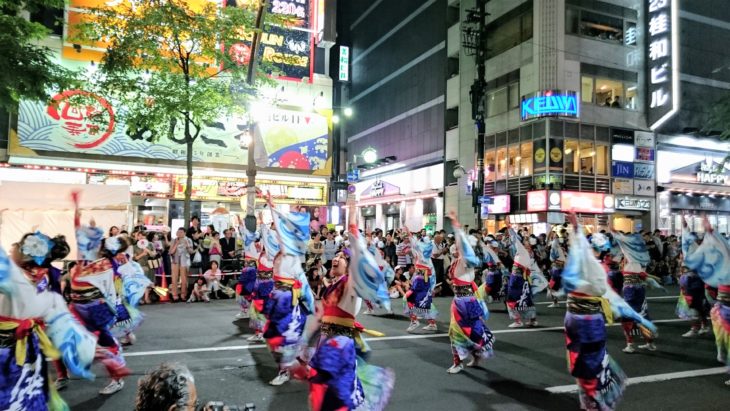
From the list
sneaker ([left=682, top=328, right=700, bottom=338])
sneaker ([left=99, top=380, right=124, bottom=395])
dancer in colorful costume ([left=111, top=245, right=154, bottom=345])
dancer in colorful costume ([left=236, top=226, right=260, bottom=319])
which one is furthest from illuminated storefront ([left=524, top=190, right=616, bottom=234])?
sneaker ([left=99, top=380, right=124, bottom=395])

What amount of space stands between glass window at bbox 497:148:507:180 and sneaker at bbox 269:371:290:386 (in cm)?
2225

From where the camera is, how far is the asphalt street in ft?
18.9

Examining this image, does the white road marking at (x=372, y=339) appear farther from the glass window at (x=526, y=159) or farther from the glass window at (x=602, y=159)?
the glass window at (x=602, y=159)

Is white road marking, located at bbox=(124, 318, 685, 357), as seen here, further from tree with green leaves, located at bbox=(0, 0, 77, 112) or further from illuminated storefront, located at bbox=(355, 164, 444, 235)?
illuminated storefront, located at bbox=(355, 164, 444, 235)

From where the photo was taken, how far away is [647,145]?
1016 inches

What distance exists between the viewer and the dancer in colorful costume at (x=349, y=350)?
4.05 metres

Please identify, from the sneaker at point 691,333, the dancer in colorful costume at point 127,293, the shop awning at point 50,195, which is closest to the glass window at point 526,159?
the sneaker at point 691,333

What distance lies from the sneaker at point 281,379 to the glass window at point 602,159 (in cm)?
2296

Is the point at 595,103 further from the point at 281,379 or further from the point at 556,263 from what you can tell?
the point at 281,379

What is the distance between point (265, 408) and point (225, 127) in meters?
19.7

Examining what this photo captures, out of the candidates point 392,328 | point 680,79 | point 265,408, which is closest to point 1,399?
point 265,408

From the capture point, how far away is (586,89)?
25.1 m

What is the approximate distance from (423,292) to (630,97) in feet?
70.9

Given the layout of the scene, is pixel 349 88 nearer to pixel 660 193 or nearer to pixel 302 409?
pixel 660 193
